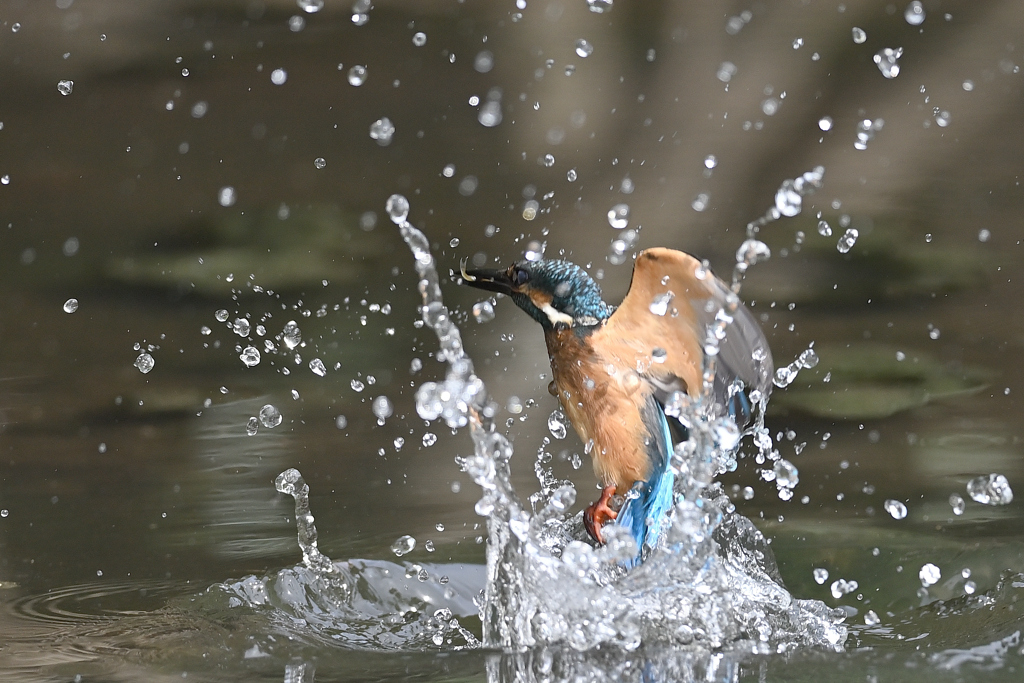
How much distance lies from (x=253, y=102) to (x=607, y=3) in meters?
0.69

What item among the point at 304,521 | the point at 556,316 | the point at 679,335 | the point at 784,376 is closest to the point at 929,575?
the point at 784,376

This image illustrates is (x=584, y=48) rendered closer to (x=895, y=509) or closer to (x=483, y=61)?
(x=483, y=61)

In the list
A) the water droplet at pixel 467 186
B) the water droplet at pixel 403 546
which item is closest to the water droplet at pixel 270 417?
the water droplet at pixel 403 546

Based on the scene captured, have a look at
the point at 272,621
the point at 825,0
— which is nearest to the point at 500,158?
the point at 825,0

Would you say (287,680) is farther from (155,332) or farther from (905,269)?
(905,269)

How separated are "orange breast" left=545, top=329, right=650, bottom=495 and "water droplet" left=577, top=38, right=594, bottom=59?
2.98ft

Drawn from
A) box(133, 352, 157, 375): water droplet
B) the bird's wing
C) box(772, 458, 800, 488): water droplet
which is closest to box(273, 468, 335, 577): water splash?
box(133, 352, 157, 375): water droplet

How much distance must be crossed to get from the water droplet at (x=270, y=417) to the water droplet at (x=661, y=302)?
987 millimetres

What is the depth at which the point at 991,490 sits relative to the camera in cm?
190

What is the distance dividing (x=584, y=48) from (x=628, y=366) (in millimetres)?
930

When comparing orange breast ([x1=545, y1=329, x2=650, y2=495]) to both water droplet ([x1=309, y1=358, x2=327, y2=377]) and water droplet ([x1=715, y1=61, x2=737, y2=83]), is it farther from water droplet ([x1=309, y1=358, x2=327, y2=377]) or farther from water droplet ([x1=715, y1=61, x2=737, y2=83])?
water droplet ([x1=715, y1=61, x2=737, y2=83])

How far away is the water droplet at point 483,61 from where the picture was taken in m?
2.00

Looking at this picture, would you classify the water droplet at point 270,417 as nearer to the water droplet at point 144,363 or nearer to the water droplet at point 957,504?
the water droplet at point 144,363

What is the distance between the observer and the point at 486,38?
6.54 ft
